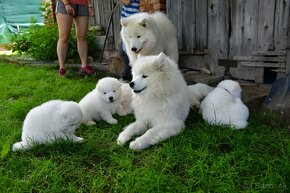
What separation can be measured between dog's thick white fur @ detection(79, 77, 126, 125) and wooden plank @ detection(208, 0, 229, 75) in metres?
2.12

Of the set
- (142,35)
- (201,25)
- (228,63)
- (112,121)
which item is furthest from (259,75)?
(112,121)

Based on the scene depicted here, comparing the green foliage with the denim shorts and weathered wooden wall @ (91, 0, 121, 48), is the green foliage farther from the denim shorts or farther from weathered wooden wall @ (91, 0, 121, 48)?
the denim shorts

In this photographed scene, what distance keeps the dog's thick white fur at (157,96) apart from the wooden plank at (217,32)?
78.6 inches

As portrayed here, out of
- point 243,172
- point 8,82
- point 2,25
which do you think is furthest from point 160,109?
point 2,25

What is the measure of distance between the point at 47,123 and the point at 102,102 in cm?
86

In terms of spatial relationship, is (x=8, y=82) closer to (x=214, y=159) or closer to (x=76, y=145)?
(x=76, y=145)

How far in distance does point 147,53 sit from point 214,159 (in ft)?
7.67

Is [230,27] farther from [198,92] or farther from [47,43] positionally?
[47,43]

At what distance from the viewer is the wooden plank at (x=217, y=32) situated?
15.1 ft

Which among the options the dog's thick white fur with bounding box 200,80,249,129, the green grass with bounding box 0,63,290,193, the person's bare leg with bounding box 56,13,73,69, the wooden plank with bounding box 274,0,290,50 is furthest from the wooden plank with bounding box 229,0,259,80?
the person's bare leg with bounding box 56,13,73,69

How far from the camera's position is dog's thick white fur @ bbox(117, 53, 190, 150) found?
9.48 feet

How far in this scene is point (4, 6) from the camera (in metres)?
15.8

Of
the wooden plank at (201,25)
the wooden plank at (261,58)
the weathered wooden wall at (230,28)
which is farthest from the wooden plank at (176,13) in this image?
the wooden plank at (261,58)

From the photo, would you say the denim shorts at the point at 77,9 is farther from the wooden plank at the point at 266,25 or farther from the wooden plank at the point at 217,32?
the wooden plank at the point at 266,25
